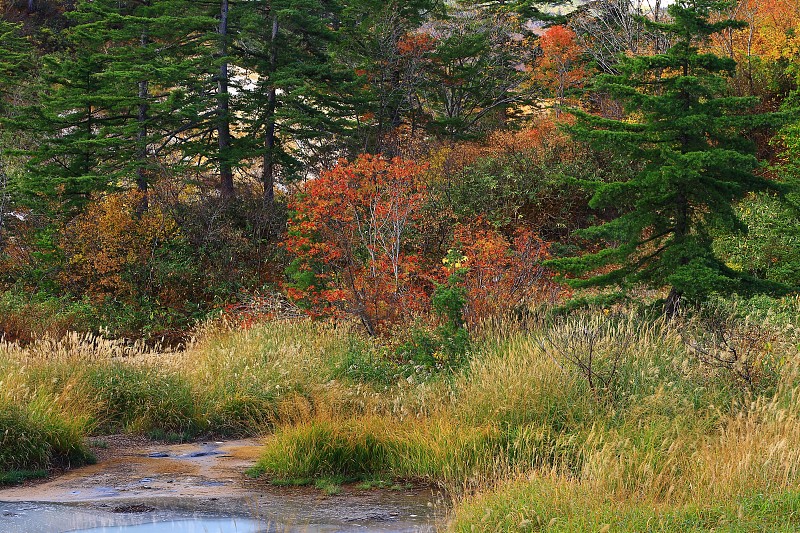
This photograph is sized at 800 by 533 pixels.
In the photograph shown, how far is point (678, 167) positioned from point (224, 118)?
16.3 meters

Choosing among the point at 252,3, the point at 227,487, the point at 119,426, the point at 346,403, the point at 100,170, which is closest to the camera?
the point at 227,487

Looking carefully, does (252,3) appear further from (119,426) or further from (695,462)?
(695,462)

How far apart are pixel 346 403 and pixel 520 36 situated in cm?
2888

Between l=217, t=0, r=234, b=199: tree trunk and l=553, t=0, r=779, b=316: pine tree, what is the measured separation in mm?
14645

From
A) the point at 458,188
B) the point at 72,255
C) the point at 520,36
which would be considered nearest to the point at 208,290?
the point at 72,255

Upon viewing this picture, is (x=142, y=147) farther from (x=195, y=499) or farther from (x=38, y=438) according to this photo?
(x=195, y=499)

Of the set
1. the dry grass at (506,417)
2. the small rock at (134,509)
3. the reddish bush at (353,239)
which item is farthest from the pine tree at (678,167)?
the small rock at (134,509)

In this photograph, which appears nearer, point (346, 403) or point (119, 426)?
point (346, 403)

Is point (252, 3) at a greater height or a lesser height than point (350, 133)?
greater

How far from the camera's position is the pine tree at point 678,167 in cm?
1099

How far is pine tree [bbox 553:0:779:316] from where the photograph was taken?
11.0 meters

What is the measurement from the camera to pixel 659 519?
5520mm

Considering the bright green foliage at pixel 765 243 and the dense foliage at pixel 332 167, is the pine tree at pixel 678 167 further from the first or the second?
the bright green foliage at pixel 765 243

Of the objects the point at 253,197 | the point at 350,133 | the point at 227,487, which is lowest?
the point at 227,487
